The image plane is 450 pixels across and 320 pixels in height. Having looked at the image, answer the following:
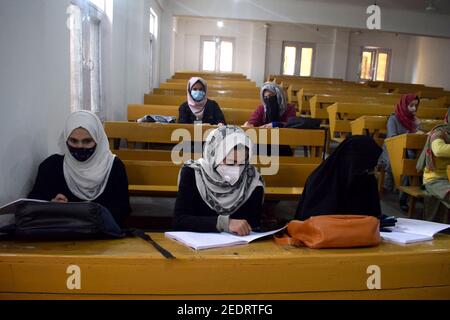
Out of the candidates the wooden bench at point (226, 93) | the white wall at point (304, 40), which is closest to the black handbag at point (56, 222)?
the wooden bench at point (226, 93)

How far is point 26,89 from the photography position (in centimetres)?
193

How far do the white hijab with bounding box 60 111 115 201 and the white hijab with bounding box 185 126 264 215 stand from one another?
1.62 ft

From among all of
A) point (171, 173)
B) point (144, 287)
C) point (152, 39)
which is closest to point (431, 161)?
point (171, 173)

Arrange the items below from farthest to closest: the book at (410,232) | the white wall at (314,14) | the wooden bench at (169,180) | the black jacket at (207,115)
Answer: the white wall at (314,14) → the black jacket at (207,115) → the wooden bench at (169,180) → the book at (410,232)

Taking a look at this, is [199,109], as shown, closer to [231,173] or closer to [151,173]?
[151,173]

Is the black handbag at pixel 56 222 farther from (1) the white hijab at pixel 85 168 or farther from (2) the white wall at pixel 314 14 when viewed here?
(2) the white wall at pixel 314 14

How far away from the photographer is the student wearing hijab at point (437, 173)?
10.6 ft

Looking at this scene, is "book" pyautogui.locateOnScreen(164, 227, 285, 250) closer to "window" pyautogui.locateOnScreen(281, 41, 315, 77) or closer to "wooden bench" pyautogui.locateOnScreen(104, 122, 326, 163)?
"wooden bench" pyautogui.locateOnScreen(104, 122, 326, 163)

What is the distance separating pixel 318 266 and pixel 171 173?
1726mm

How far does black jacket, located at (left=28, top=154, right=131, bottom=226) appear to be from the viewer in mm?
2004

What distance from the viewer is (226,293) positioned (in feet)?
3.95

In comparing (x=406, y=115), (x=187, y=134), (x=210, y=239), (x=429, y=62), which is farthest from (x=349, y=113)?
(x=429, y=62)

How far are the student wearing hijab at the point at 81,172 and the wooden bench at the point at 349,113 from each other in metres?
4.22

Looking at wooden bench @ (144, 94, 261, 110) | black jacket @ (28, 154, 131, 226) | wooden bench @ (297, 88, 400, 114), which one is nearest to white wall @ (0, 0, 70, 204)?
black jacket @ (28, 154, 131, 226)
